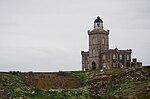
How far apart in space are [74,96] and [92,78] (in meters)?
11.4

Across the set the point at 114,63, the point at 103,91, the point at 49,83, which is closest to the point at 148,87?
the point at 103,91

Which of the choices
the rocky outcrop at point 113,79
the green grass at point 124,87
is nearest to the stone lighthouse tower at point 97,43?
the rocky outcrop at point 113,79

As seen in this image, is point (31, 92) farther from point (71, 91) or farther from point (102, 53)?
point (102, 53)

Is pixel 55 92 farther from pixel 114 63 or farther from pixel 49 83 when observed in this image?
pixel 114 63

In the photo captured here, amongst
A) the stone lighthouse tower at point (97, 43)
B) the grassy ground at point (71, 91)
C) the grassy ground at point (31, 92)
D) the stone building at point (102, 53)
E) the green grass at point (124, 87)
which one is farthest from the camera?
the stone lighthouse tower at point (97, 43)

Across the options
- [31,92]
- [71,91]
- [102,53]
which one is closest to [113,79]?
[71,91]

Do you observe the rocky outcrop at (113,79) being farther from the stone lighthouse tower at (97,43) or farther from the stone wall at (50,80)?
the stone lighthouse tower at (97,43)

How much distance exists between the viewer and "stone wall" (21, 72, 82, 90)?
192ft

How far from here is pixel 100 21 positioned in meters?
92.4

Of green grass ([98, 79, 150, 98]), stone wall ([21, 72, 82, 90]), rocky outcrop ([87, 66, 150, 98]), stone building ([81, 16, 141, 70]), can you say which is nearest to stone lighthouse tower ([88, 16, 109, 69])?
stone building ([81, 16, 141, 70])

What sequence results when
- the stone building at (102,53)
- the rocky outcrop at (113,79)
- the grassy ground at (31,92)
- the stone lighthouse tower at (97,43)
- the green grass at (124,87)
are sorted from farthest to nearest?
the stone lighthouse tower at (97,43), the stone building at (102,53), the rocky outcrop at (113,79), the grassy ground at (31,92), the green grass at (124,87)

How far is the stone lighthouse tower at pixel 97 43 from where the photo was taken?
9162cm

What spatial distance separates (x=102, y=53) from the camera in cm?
9162

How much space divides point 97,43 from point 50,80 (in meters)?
33.2
